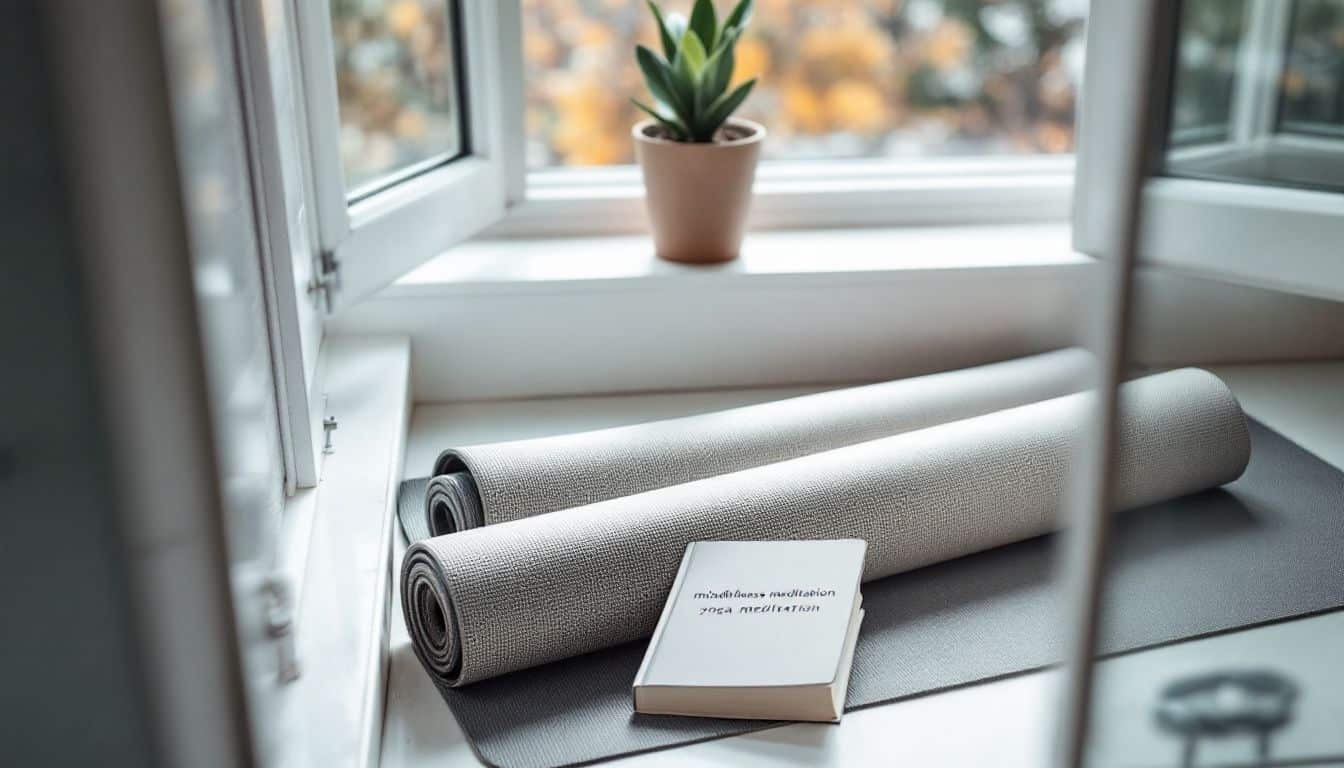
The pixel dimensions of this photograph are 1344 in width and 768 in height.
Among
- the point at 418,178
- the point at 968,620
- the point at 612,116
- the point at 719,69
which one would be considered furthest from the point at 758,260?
the point at 968,620

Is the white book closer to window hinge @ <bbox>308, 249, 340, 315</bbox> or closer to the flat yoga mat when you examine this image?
the flat yoga mat

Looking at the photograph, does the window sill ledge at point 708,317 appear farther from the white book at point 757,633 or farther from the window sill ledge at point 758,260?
the white book at point 757,633

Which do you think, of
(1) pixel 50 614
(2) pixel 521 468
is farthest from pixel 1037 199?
(1) pixel 50 614

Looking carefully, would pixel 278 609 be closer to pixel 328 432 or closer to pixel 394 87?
pixel 328 432

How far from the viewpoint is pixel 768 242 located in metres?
1.51

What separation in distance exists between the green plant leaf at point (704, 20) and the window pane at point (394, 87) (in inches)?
9.9

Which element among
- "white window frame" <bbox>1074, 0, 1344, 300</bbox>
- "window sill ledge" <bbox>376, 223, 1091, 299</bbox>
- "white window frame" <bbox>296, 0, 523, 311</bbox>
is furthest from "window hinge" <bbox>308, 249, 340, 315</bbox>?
"white window frame" <bbox>1074, 0, 1344, 300</bbox>

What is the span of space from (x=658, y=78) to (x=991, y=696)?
29.8 inches

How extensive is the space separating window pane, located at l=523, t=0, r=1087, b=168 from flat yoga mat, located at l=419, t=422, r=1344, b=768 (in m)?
0.88

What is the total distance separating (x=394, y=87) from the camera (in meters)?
1.22

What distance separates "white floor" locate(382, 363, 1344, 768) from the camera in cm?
42

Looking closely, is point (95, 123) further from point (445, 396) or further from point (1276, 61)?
point (445, 396)

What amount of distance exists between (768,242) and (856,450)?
565 millimetres

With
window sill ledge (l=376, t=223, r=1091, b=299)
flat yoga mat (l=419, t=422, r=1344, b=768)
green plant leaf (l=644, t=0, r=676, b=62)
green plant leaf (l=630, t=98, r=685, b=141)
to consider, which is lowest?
flat yoga mat (l=419, t=422, r=1344, b=768)
